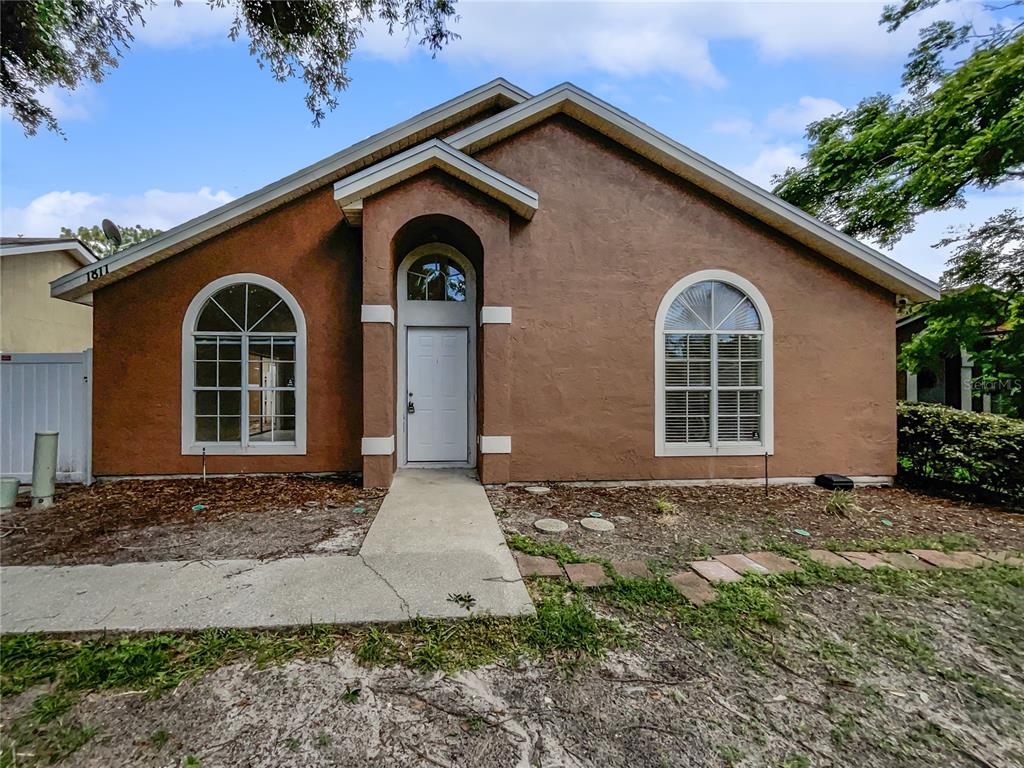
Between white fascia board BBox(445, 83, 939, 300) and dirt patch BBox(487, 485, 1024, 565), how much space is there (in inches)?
129

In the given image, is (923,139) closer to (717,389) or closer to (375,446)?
(717,389)

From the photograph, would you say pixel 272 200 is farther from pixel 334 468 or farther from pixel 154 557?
pixel 154 557

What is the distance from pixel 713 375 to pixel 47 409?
9.53m

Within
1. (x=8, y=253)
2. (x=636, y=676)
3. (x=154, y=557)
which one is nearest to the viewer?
(x=636, y=676)

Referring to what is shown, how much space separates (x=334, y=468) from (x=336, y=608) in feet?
13.0

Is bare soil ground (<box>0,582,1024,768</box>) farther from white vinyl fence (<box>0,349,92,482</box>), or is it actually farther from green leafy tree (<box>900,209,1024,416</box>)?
green leafy tree (<box>900,209,1024,416</box>)

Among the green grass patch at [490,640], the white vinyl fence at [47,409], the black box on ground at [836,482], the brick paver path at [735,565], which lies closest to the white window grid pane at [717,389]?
the black box on ground at [836,482]

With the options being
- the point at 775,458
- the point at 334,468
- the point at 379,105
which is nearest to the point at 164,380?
the point at 334,468

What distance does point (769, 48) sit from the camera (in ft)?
23.0

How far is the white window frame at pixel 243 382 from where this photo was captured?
6168 millimetres

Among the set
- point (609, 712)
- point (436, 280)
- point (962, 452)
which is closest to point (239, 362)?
point (436, 280)

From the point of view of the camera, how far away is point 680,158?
19.6 ft

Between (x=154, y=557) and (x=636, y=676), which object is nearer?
(x=636, y=676)

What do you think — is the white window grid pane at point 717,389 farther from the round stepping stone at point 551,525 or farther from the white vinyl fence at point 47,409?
the white vinyl fence at point 47,409
